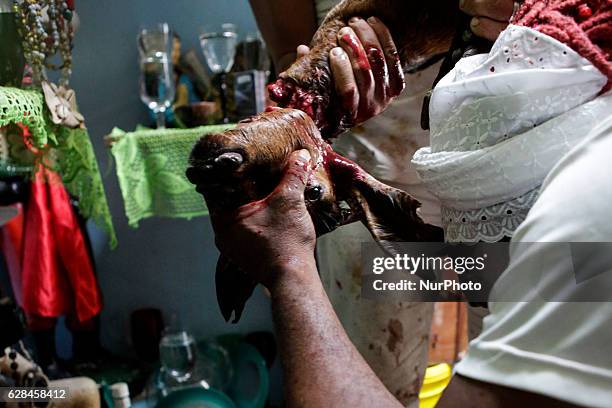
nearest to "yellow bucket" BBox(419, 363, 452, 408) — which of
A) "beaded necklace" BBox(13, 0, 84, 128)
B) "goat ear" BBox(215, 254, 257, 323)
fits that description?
"goat ear" BBox(215, 254, 257, 323)

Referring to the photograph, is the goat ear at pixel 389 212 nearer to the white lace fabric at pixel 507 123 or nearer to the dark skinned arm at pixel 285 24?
the white lace fabric at pixel 507 123

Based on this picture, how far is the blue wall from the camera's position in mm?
684

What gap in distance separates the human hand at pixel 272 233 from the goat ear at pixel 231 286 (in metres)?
0.05

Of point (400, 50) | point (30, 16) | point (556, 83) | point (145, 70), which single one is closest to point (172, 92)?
point (145, 70)

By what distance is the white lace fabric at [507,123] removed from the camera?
1.29ft

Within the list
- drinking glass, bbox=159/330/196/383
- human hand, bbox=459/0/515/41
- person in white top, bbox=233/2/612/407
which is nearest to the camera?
person in white top, bbox=233/2/612/407

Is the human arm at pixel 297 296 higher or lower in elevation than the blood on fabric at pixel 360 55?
lower

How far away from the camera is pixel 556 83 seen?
39 centimetres

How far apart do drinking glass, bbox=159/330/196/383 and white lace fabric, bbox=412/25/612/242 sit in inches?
17.8

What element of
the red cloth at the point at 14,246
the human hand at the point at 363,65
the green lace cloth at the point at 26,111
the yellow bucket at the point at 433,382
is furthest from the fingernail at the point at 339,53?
the red cloth at the point at 14,246

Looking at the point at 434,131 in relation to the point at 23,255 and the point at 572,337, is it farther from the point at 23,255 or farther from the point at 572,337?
the point at 23,255

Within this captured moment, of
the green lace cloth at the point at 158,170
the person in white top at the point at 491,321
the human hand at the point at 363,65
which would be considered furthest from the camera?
the green lace cloth at the point at 158,170

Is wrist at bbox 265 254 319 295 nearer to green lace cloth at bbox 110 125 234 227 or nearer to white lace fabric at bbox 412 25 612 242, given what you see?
white lace fabric at bbox 412 25 612 242

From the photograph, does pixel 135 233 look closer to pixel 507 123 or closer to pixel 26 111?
pixel 26 111
